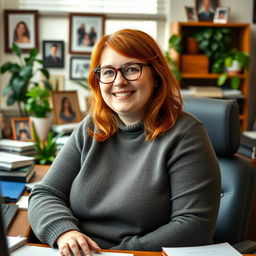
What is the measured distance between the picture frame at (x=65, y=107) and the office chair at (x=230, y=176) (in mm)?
1490

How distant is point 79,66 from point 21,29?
0.52 m

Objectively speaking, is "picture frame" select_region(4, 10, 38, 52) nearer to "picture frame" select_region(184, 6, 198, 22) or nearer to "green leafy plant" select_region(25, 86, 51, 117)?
"green leafy plant" select_region(25, 86, 51, 117)

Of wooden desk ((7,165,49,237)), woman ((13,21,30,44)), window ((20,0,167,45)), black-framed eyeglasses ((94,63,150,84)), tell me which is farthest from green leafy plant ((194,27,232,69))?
wooden desk ((7,165,49,237))

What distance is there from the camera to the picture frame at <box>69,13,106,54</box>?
3.41 metres

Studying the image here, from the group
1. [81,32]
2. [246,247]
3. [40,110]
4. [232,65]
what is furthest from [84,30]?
[246,247]

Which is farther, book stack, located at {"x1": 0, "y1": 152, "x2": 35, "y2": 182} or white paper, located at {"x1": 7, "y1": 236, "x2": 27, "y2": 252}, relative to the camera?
book stack, located at {"x1": 0, "y1": 152, "x2": 35, "y2": 182}

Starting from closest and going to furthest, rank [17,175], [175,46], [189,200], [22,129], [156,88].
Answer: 1. [189,200]
2. [156,88]
3. [17,175]
4. [22,129]
5. [175,46]

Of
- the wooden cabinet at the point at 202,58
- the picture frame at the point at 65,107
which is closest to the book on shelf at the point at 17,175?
the picture frame at the point at 65,107

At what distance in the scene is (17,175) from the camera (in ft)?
6.35

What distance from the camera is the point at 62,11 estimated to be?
342 cm

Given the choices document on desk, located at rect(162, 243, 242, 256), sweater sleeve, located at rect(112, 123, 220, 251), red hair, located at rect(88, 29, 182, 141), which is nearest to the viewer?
document on desk, located at rect(162, 243, 242, 256)

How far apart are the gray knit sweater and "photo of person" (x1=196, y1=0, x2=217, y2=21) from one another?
2.12 meters

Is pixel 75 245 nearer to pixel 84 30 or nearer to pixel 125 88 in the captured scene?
pixel 125 88

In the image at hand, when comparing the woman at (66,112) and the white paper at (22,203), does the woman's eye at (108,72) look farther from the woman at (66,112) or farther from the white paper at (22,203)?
the woman at (66,112)
